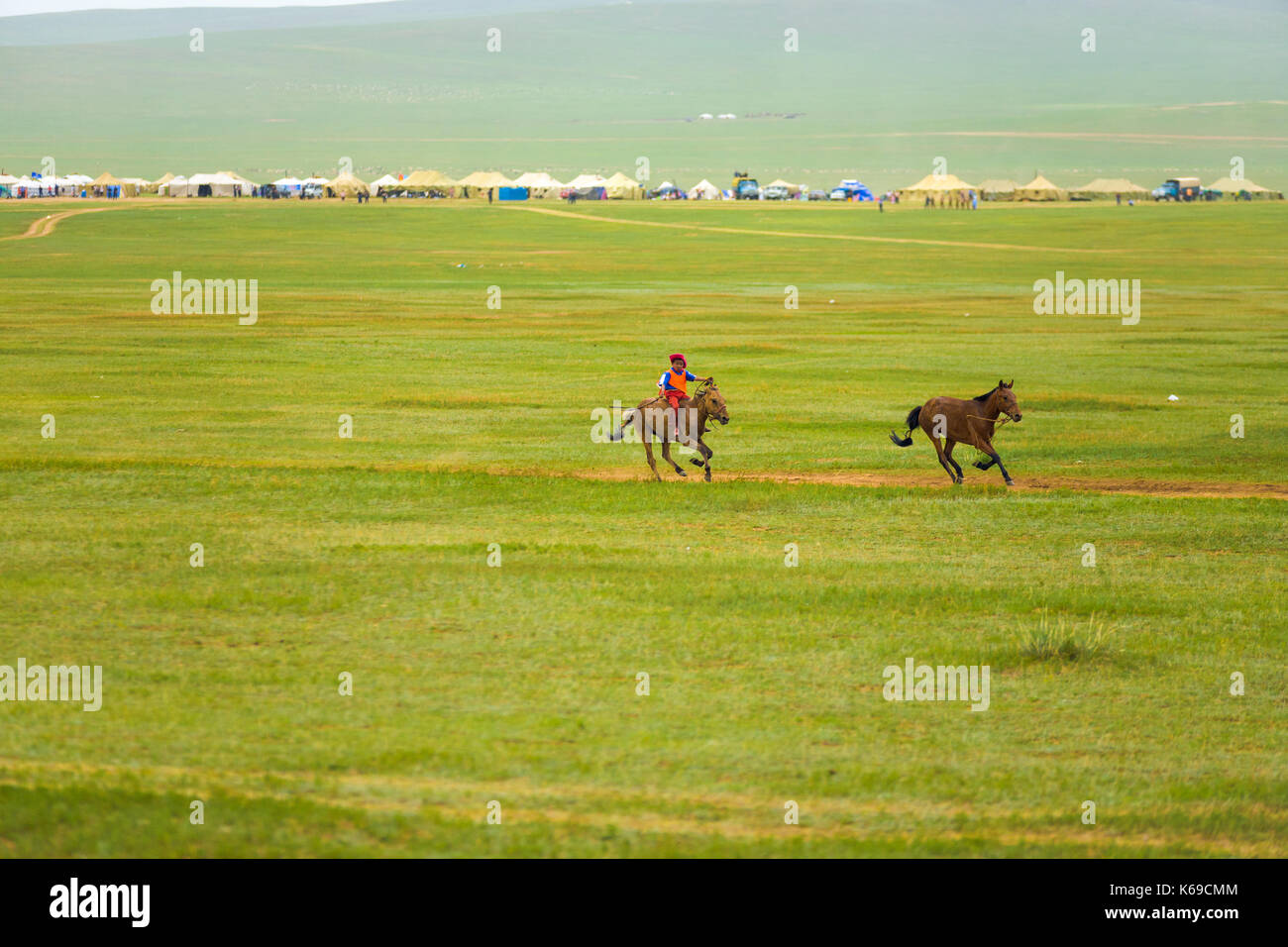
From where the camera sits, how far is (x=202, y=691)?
12656 millimetres

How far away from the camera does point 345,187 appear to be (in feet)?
542

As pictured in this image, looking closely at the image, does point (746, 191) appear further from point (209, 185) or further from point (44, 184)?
Result: point (44, 184)

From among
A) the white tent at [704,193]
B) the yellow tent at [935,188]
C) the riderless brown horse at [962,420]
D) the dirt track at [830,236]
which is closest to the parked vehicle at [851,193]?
the yellow tent at [935,188]

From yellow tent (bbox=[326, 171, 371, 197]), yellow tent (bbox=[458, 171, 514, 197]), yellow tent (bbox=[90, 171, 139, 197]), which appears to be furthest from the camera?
yellow tent (bbox=[458, 171, 514, 197])

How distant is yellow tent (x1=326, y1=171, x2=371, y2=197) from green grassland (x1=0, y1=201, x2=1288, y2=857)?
126 meters

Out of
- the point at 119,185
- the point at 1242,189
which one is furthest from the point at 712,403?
the point at 119,185

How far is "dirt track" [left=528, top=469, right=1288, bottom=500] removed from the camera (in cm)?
2336

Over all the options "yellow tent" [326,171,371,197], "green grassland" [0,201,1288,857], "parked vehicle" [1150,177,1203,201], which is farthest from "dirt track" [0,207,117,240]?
"parked vehicle" [1150,177,1203,201]

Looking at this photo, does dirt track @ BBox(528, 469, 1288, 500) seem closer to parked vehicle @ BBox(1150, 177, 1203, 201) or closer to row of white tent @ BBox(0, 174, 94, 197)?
parked vehicle @ BBox(1150, 177, 1203, 201)

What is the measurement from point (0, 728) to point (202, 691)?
156 cm

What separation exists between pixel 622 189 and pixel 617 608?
6402 inches

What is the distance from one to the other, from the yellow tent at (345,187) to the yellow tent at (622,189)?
88.7ft
